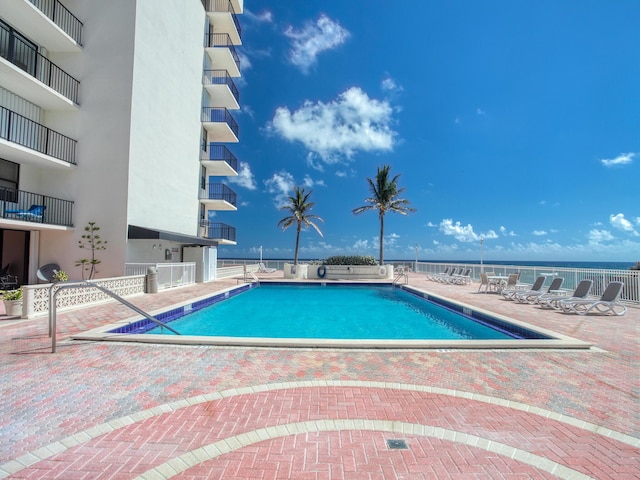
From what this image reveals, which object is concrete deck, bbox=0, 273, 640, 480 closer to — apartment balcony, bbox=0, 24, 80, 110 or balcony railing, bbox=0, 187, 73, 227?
balcony railing, bbox=0, 187, 73, 227

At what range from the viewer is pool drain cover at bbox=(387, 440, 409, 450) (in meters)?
2.84

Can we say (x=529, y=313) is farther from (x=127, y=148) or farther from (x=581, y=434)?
(x=127, y=148)

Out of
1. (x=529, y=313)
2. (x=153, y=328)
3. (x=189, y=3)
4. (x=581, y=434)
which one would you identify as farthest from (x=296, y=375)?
(x=189, y=3)

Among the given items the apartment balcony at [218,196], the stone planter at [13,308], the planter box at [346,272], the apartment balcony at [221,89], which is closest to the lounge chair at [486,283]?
the planter box at [346,272]

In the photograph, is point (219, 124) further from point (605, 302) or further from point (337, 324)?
point (605, 302)

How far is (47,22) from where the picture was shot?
12.8 meters

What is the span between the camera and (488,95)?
30.2m

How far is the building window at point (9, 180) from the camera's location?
499 inches

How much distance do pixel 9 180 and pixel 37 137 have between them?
7.17 feet

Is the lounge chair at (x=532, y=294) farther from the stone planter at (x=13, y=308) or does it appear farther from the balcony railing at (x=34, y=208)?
the balcony railing at (x=34, y=208)

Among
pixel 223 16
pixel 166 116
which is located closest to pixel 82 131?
pixel 166 116

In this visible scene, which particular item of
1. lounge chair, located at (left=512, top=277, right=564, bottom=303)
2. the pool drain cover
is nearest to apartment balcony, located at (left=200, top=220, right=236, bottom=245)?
lounge chair, located at (left=512, top=277, right=564, bottom=303)

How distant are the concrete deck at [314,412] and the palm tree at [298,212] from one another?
78.4ft

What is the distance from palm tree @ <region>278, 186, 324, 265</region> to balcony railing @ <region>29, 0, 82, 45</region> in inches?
700
